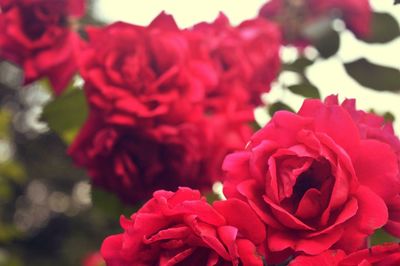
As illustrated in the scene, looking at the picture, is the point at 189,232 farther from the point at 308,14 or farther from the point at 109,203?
the point at 308,14

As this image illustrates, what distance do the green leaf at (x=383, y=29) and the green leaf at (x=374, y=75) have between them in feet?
0.11

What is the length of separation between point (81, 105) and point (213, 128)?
196 mm

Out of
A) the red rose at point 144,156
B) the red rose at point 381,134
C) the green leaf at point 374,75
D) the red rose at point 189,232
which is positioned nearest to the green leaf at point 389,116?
the green leaf at point 374,75

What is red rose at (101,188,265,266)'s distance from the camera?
401mm

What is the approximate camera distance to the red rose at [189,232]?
40cm

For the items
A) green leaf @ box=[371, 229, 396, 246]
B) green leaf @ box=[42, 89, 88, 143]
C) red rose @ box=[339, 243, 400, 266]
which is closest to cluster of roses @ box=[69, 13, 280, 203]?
green leaf @ box=[42, 89, 88, 143]

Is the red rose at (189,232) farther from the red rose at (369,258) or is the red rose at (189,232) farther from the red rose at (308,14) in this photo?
the red rose at (308,14)

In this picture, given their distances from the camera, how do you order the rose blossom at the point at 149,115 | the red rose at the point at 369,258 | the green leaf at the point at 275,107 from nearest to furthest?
the red rose at the point at 369,258 < the rose blossom at the point at 149,115 < the green leaf at the point at 275,107

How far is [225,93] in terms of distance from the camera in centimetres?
76

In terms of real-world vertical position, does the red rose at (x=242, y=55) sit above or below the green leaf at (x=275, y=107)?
above

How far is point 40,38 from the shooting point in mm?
818

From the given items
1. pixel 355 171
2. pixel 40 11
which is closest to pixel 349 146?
pixel 355 171

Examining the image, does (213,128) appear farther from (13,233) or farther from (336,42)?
(13,233)

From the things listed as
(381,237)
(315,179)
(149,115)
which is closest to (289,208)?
(315,179)
